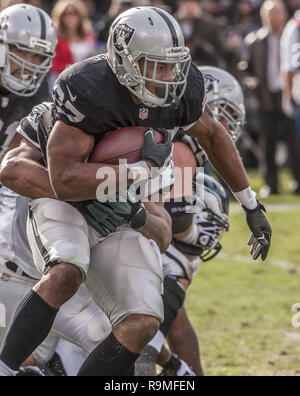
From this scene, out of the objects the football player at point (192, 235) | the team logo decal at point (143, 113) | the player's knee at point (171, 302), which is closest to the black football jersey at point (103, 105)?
the team logo decal at point (143, 113)

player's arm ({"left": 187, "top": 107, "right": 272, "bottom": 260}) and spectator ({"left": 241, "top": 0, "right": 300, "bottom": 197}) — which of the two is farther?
spectator ({"left": 241, "top": 0, "right": 300, "bottom": 197})

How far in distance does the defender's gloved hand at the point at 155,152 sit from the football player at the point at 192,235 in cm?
75

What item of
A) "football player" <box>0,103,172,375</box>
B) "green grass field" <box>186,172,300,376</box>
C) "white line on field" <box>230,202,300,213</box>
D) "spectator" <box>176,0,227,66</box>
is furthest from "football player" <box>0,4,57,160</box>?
"white line on field" <box>230,202,300,213</box>

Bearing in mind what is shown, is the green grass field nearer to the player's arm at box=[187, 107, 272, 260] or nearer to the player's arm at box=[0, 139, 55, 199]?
the player's arm at box=[187, 107, 272, 260]

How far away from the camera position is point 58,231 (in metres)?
3.41

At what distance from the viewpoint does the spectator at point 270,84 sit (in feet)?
32.0

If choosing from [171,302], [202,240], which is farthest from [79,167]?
[202,240]

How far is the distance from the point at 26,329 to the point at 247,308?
2.60m

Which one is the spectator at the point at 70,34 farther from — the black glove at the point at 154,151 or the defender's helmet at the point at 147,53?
the black glove at the point at 154,151

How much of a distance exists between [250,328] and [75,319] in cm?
166

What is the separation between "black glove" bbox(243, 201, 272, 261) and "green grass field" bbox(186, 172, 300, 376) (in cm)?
84

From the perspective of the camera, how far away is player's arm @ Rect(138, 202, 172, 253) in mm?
3619
